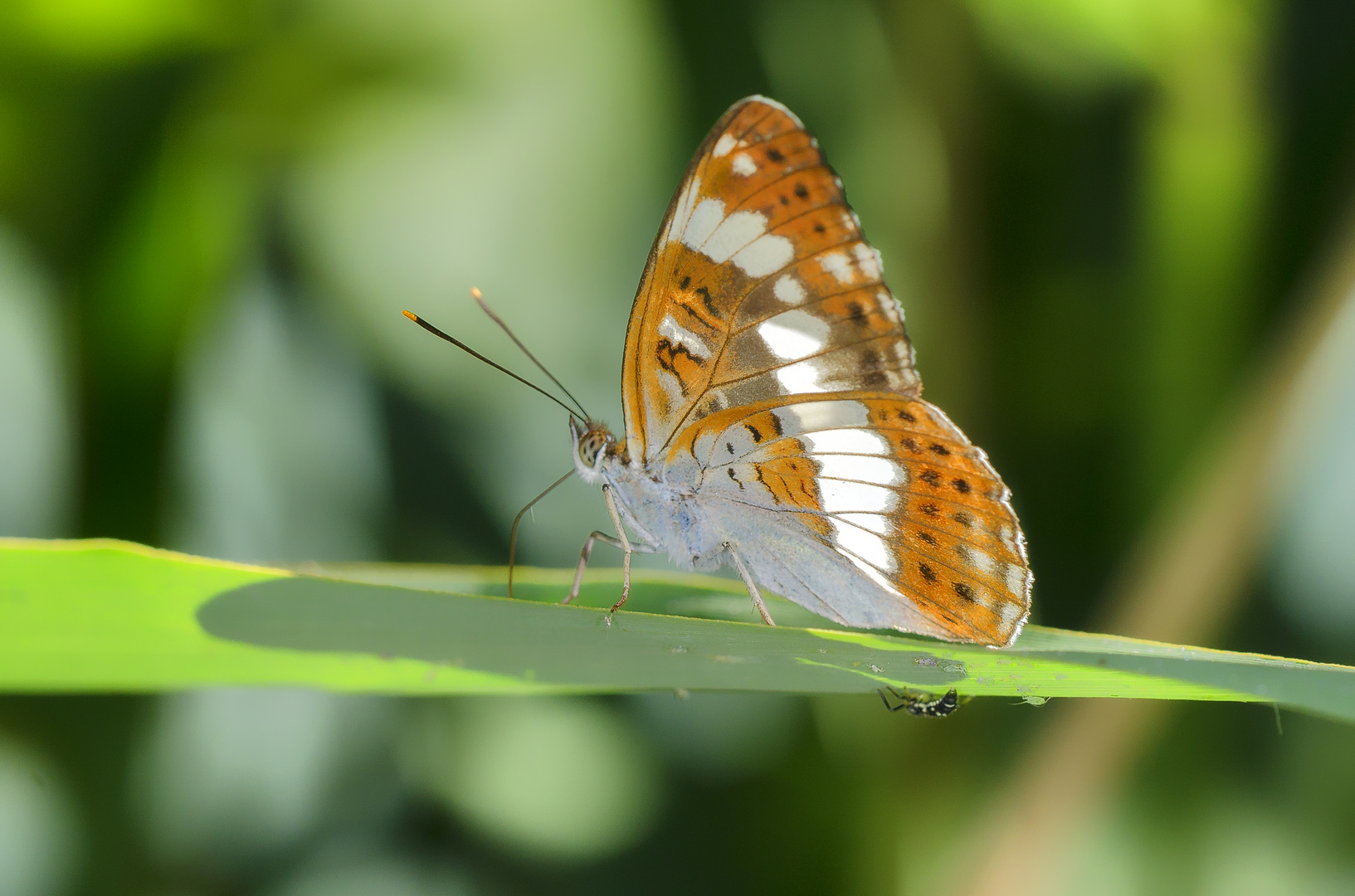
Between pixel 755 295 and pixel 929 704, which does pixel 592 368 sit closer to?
pixel 755 295

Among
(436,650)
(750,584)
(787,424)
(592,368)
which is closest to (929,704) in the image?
(750,584)

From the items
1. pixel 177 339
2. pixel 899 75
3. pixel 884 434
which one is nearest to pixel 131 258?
pixel 177 339

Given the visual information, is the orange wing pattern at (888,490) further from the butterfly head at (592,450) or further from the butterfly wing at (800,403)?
the butterfly head at (592,450)

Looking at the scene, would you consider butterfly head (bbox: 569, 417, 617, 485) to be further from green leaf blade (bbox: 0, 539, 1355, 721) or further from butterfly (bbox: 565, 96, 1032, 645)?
green leaf blade (bbox: 0, 539, 1355, 721)

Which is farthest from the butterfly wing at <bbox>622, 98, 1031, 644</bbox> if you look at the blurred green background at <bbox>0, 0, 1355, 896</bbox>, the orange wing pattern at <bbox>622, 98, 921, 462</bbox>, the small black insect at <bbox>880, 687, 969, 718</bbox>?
the blurred green background at <bbox>0, 0, 1355, 896</bbox>

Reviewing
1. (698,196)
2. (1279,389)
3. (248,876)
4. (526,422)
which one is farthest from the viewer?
(526,422)

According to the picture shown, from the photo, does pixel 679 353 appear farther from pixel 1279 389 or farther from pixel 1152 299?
pixel 1279 389

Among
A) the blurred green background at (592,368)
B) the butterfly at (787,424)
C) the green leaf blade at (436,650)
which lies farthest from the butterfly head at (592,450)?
the green leaf blade at (436,650)
